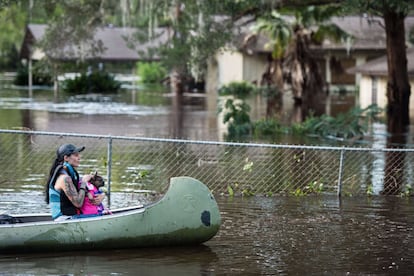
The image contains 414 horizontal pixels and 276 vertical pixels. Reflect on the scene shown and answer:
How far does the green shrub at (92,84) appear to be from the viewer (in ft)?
173

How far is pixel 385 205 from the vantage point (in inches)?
582

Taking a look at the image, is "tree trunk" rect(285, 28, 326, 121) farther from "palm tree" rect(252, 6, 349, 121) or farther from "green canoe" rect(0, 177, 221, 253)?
"green canoe" rect(0, 177, 221, 253)

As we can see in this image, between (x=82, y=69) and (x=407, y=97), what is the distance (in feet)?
95.4

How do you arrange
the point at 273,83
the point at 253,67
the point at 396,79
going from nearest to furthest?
1. the point at 396,79
2. the point at 273,83
3. the point at 253,67

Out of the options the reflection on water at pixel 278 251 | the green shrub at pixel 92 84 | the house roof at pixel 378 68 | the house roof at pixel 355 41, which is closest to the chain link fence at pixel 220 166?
the reflection on water at pixel 278 251

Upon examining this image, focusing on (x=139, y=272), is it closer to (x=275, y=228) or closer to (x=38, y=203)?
(x=275, y=228)

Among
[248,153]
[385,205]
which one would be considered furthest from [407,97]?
[385,205]

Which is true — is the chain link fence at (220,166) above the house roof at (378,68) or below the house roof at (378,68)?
below

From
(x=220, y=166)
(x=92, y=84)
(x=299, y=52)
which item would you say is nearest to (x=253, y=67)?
(x=92, y=84)

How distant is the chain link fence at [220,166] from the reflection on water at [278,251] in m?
1.11

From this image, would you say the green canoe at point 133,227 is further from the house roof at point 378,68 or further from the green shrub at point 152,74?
the green shrub at point 152,74

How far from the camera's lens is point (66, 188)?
10633 millimetres

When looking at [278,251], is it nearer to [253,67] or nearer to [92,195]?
[92,195]

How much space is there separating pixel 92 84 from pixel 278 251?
43.5 meters
